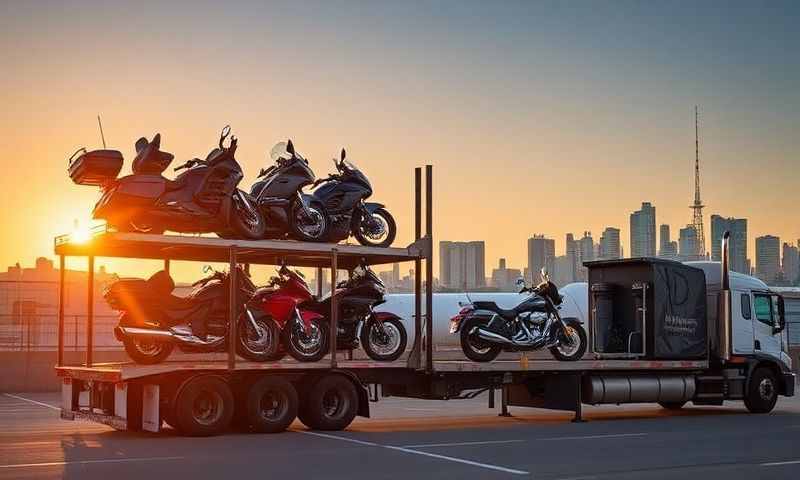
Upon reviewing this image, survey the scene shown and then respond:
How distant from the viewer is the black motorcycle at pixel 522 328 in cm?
2112

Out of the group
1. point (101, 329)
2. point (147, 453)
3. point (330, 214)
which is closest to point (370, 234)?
point (330, 214)

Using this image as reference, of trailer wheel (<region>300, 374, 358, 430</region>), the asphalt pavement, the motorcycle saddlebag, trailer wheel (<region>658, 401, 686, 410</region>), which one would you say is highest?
the motorcycle saddlebag

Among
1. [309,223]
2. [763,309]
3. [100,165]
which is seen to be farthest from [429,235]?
[763,309]

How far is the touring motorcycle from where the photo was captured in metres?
19.5

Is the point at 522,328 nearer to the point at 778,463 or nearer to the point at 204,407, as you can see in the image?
the point at 204,407

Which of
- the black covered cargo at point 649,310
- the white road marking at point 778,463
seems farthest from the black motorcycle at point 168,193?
the black covered cargo at point 649,310

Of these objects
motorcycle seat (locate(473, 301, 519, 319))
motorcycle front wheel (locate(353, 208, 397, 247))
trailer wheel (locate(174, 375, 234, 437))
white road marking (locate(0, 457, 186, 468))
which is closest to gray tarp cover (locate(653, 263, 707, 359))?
motorcycle seat (locate(473, 301, 519, 319))

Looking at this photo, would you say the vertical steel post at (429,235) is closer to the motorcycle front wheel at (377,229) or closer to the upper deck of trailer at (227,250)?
the upper deck of trailer at (227,250)

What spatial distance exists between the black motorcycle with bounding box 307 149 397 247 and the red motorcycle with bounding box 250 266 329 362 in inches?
41.8

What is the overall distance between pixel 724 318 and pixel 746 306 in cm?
80

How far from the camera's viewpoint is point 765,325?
24250 millimetres

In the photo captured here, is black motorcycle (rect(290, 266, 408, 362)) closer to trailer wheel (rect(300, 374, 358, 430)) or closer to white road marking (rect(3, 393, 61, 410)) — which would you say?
trailer wheel (rect(300, 374, 358, 430))

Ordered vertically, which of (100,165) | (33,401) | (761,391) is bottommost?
(33,401)

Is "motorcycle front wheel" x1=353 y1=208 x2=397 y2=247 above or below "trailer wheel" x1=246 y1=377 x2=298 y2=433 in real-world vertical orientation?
above
